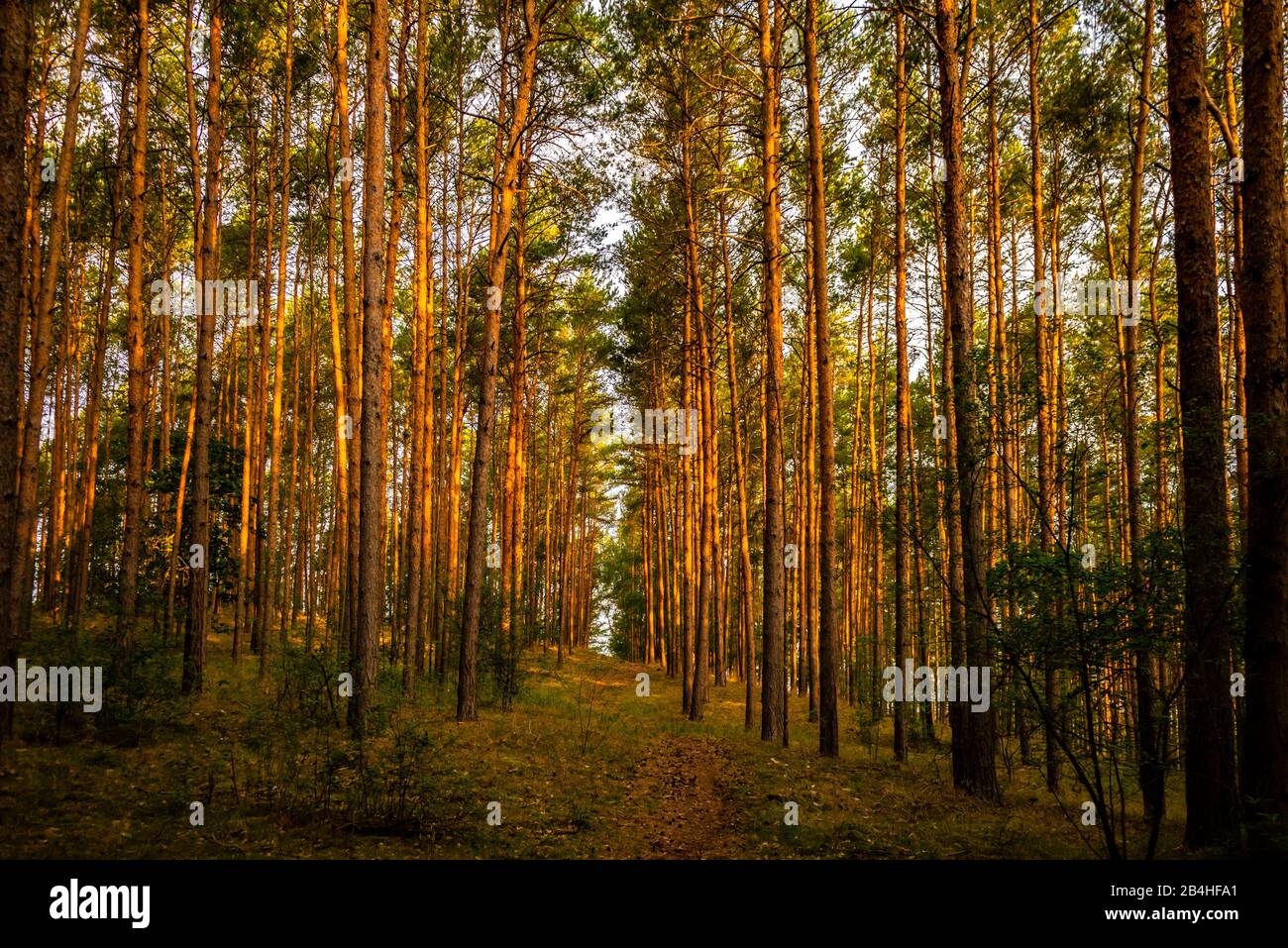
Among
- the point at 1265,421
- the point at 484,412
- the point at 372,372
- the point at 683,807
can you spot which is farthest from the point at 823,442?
the point at 372,372

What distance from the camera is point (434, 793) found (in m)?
6.70

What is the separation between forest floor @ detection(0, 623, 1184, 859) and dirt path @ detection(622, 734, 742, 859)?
0.12 ft

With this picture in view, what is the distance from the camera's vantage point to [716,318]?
17.8 m

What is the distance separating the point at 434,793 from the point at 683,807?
10.1 feet

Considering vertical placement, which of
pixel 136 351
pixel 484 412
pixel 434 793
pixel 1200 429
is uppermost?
pixel 136 351

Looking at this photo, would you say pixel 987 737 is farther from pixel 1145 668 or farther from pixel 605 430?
pixel 605 430

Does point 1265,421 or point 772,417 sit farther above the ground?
point 772,417

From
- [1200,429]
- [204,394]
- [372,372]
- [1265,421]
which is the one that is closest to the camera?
[1265,421]

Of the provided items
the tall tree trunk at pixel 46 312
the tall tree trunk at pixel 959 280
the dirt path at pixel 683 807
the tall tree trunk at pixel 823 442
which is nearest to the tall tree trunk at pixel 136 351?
the tall tree trunk at pixel 46 312

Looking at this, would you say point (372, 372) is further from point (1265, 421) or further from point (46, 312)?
point (1265, 421)

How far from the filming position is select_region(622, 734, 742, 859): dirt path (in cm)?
633

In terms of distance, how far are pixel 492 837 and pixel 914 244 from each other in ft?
59.5
